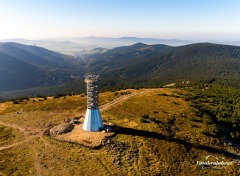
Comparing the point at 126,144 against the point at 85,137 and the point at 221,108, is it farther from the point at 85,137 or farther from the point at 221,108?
the point at 221,108

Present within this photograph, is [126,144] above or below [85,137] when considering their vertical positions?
below

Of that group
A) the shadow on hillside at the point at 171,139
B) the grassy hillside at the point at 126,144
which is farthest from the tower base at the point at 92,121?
the shadow on hillside at the point at 171,139

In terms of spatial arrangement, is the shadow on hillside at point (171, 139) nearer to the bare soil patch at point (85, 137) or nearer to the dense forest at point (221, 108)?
the bare soil patch at point (85, 137)

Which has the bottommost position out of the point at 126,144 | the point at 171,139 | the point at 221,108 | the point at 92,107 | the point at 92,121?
the point at 221,108

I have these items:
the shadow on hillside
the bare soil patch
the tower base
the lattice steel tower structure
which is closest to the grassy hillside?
the shadow on hillside

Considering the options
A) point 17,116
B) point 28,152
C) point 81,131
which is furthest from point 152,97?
point 28,152

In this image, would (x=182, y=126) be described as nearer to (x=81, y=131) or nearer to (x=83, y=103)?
(x=81, y=131)

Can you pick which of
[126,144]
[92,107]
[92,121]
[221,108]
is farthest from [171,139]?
[221,108]

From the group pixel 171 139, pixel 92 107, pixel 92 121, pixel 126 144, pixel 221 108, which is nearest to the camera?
pixel 126 144
